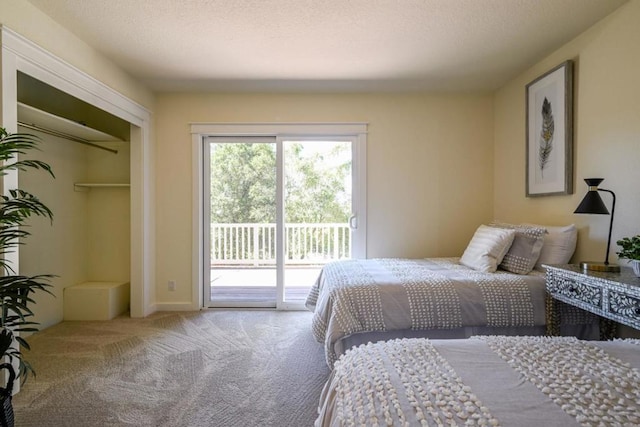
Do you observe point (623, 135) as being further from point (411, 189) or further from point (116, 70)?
point (116, 70)

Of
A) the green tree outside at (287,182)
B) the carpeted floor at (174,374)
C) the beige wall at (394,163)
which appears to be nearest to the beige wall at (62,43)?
the beige wall at (394,163)

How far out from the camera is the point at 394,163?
3.49m

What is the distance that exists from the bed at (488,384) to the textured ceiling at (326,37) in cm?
201

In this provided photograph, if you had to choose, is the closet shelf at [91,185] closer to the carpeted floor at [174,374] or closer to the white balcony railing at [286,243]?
the white balcony railing at [286,243]

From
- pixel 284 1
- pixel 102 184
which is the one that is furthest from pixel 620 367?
pixel 102 184

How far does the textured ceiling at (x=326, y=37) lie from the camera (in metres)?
2.01

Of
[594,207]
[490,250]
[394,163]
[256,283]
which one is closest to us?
[594,207]

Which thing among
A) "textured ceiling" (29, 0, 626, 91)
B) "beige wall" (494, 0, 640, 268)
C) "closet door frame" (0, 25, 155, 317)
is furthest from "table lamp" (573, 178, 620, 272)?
"closet door frame" (0, 25, 155, 317)

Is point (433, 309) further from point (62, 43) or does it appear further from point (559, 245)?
point (62, 43)

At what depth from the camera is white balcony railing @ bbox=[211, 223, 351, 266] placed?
372 centimetres

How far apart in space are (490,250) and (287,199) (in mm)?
2126

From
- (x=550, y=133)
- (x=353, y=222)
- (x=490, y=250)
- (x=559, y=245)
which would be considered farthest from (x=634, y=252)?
(x=353, y=222)

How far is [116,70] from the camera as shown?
2842 mm

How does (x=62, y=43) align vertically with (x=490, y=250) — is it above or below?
above
